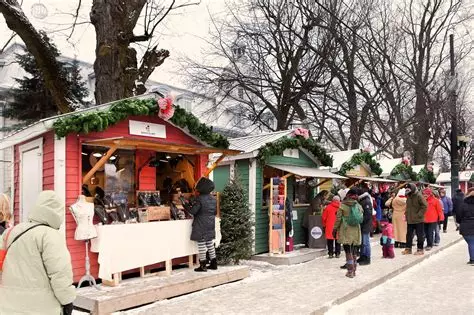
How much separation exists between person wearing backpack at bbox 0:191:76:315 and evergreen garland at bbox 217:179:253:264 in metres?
6.21

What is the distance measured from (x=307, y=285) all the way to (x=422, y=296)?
191cm

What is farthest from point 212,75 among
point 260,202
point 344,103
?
point 260,202

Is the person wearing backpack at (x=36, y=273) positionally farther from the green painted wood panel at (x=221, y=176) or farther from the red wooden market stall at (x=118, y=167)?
the green painted wood panel at (x=221, y=176)

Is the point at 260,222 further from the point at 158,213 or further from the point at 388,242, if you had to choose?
the point at 158,213

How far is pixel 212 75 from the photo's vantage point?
22.2 m

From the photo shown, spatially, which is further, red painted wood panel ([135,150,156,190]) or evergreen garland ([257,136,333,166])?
evergreen garland ([257,136,333,166])

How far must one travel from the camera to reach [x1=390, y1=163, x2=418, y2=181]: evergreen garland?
2014 centimetres

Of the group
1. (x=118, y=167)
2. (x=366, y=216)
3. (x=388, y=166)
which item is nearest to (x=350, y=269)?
(x=366, y=216)

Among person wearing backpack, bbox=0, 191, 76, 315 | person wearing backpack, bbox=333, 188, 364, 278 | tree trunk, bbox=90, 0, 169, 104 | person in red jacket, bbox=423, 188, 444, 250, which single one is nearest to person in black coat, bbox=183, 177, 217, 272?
person wearing backpack, bbox=333, 188, 364, 278

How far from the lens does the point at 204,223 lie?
875 centimetres

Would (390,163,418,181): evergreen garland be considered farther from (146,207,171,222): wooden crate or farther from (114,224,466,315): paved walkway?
(146,207,171,222): wooden crate

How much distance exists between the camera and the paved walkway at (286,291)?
22.2 feet

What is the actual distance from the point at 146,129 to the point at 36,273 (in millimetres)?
5182

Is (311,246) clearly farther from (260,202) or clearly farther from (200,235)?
(200,235)
